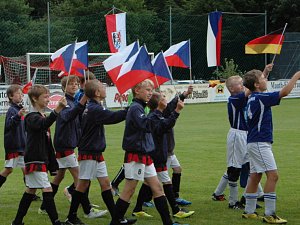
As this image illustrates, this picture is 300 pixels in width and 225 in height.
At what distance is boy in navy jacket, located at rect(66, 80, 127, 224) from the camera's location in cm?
905

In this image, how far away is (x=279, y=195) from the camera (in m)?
11.5

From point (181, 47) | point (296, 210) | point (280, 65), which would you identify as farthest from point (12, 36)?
point (296, 210)

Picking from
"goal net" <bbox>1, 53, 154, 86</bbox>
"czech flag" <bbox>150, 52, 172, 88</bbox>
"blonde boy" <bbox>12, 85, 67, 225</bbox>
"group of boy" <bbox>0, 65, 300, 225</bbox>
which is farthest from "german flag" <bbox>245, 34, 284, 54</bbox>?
"goal net" <bbox>1, 53, 154, 86</bbox>

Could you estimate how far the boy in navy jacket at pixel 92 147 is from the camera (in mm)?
9047

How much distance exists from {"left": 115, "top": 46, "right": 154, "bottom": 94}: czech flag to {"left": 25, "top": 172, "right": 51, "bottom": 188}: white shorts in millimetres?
1452

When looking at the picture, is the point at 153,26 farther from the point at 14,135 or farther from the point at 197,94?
the point at 14,135

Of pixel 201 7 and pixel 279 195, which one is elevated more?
pixel 201 7

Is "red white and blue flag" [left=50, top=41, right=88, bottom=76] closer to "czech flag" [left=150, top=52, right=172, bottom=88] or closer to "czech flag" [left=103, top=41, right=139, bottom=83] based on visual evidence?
"czech flag" [left=103, top=41, right=139, bottom=83]

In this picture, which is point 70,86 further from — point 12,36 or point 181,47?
point 12,36

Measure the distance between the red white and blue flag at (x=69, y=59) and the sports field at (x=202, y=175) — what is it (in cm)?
210

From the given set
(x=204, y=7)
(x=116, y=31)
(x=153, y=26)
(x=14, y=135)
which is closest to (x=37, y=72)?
(x=116, y=31)

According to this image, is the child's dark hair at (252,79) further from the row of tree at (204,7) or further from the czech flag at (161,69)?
the row of tree at (204,7)

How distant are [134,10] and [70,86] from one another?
167 ft

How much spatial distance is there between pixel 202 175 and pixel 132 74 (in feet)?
17.5
